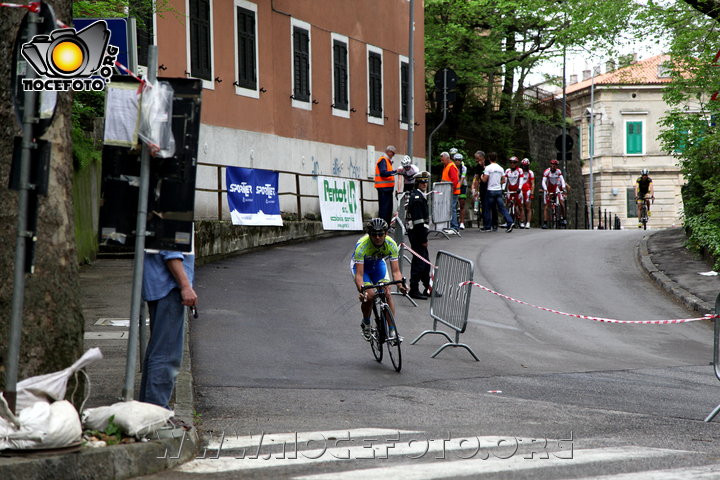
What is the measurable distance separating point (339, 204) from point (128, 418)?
21.8 m

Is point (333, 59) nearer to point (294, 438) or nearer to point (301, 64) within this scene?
point (301, 64)

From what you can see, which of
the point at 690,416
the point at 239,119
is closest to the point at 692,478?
the point at 690,416

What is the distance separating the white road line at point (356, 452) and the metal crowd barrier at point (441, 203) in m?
16.2

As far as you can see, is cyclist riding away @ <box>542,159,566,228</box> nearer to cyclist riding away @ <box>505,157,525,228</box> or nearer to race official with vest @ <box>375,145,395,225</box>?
cyclist riding away @ <box>505,157,525,228</box>

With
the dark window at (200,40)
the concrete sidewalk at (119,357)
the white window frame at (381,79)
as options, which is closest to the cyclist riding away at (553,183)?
the white window frame at (381,79)

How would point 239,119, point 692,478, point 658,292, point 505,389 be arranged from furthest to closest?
point 239,119 < point 658,292 < point 505,389 < point 692,478

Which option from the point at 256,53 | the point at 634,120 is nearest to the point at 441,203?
the point at 256,53

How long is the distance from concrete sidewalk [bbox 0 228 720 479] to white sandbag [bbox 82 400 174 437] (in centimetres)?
12

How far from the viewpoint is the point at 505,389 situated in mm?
11227

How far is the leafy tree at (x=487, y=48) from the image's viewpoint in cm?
4503

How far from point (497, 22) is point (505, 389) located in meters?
36.6

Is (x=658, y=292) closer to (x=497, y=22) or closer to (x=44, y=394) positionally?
(x=44, y=394)

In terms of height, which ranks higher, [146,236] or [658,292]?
[146,236]

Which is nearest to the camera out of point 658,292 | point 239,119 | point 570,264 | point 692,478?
point 692,478
